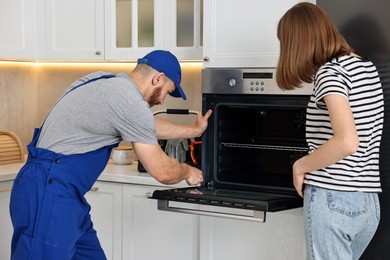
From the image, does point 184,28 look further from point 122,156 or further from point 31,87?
point 31,87

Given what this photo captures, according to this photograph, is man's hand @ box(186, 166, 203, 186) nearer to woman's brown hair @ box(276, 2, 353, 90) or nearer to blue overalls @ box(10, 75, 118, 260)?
blue overalls @ box(10, 75, 118, 260)

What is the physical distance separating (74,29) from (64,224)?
155 cm

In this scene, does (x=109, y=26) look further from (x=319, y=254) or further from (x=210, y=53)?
(x=319, y=254)

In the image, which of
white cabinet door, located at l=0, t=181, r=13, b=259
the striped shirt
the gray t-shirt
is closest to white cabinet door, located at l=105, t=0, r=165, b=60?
white cabinet door, located at l=0, t=181, r=13, b=259

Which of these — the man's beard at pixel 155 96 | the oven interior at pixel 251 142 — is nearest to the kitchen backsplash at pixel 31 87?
the oven interior at pixel 251 142

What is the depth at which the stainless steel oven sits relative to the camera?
2.82m

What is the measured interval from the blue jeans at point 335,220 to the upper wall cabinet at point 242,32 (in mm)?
857

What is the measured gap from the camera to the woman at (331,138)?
223 cm

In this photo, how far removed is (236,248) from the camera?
3.12 metres

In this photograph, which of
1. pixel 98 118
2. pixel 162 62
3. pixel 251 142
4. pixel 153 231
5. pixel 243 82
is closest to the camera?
pixel 98 118

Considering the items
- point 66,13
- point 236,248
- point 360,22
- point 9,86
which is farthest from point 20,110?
point 360,22

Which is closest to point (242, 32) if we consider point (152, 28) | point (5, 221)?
point (152, 28)

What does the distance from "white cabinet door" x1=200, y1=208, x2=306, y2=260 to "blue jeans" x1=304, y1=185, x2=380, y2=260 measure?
0.64 meters

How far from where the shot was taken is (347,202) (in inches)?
→ 88.5
